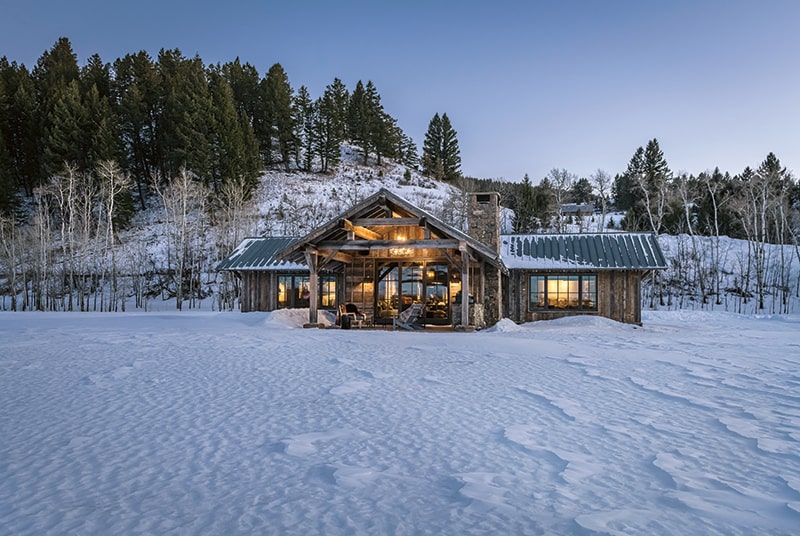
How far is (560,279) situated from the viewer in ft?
58.3

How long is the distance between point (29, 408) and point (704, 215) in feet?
158

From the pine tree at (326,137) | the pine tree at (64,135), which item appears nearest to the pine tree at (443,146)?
the pine tree at (326,137)

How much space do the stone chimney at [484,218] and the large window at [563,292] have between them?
2.64 meters

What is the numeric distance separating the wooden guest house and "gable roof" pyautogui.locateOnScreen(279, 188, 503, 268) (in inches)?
2.3

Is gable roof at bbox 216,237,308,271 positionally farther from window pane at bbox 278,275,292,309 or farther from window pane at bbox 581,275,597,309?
window pane at bbox 581,275,597,309

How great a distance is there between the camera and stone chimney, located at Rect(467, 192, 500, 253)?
16.5 metres

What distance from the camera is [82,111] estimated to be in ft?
129

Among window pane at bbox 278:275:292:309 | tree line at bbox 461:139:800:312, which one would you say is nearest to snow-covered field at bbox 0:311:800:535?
window pane at bbox 278:275:292:309

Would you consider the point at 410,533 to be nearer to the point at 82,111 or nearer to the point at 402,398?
the point at 402,398

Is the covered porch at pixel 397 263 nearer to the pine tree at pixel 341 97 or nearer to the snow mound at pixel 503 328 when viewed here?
the snow mound at pixel 503 328

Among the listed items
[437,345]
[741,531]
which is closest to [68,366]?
[437,345]

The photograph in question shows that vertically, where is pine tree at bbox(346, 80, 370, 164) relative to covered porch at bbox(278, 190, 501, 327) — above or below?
above

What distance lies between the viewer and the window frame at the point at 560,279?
57.5 ft

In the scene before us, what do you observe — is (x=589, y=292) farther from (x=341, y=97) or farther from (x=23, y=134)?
(x=341, y=97)
